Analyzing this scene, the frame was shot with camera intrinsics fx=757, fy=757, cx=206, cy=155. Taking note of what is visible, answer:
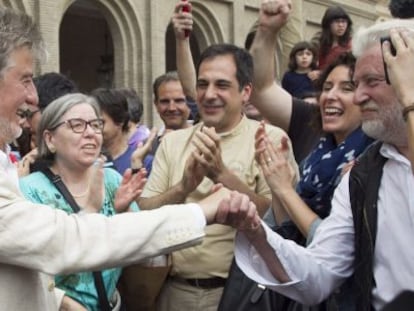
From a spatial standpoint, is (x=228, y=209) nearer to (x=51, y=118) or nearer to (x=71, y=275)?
(x=71, y=275)

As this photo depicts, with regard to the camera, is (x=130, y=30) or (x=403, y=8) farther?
(x=130, y=30)

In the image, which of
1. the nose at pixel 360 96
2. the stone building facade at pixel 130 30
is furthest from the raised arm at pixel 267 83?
the stone building facade at pixel 130 30

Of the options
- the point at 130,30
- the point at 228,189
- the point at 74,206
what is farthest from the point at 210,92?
the point at 130,30

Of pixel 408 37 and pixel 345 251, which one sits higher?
pixel 408 37

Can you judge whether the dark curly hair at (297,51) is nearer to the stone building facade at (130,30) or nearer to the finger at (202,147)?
the finger at (202,147)

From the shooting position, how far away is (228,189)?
353 centimetres

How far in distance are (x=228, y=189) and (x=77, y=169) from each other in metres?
1.01

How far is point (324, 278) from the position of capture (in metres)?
2.95

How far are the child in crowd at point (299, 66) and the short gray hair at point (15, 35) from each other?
5.10 metres

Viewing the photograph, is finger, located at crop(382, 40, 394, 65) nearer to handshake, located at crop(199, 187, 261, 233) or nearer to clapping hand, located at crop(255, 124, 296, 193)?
handshake, located at crop(199, 187, 261, 233)

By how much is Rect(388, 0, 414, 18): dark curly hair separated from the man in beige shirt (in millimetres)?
1042

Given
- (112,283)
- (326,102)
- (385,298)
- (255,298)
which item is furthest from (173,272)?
(385,298)

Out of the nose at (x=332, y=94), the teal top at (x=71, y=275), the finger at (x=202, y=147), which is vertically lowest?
the teal top at (x=71, y=275)

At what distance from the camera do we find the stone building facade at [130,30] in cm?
1491
